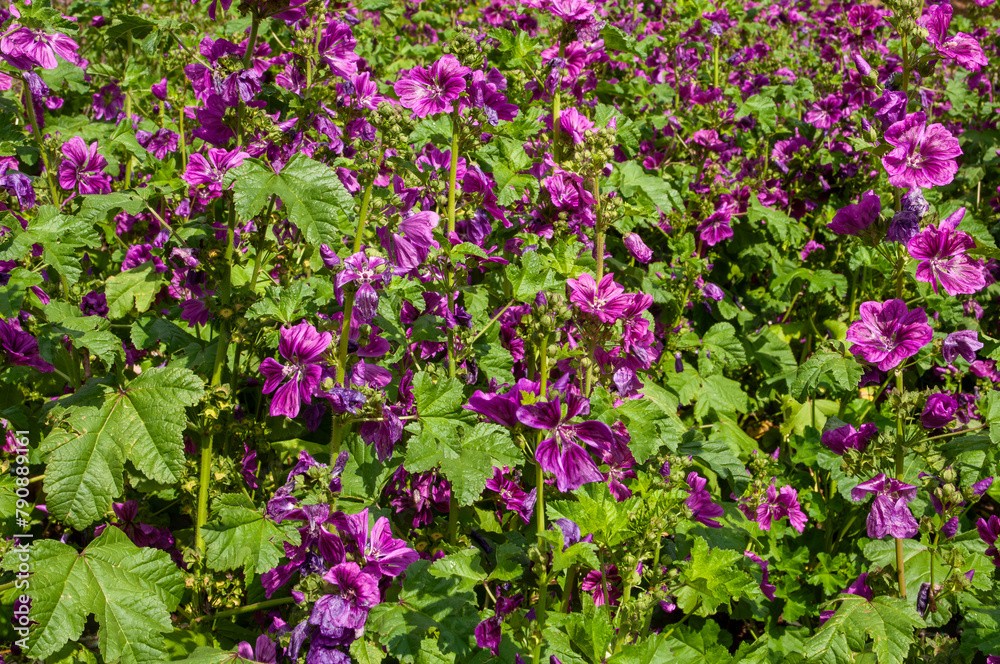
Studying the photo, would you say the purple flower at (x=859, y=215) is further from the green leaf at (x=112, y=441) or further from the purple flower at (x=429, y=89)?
the green leaf at (x=112, y=441)

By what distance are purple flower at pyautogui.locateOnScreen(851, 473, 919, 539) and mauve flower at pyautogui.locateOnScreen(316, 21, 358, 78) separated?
223 centimetres

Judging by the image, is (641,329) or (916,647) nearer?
(641,329)

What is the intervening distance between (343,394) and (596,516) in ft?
2.42

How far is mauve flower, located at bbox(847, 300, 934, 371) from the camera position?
2281 millimetres

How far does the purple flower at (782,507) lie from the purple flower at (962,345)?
0.87 metres

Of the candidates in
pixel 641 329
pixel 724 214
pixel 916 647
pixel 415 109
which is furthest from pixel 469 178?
pixel 916 647

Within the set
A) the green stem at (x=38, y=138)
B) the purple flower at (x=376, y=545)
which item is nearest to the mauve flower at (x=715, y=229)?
the purple flower at (x=376, y=545)

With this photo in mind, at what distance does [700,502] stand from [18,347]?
2.33 meters

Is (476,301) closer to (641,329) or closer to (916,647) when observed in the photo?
(641,329)

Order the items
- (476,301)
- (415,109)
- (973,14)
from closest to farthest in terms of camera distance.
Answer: (415,109) < (476,301) < (973,14)

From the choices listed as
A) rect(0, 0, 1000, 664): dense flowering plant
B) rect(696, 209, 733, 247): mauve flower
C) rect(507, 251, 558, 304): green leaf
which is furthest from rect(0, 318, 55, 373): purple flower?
rect(696, 209, 733, 247): mauve flower

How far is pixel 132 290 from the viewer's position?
2.93 meters

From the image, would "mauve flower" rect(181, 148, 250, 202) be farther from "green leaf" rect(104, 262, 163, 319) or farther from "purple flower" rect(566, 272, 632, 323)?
"purple flower" rect(566, 272, 632, 323)

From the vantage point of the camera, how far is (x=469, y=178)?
2.69 meters
